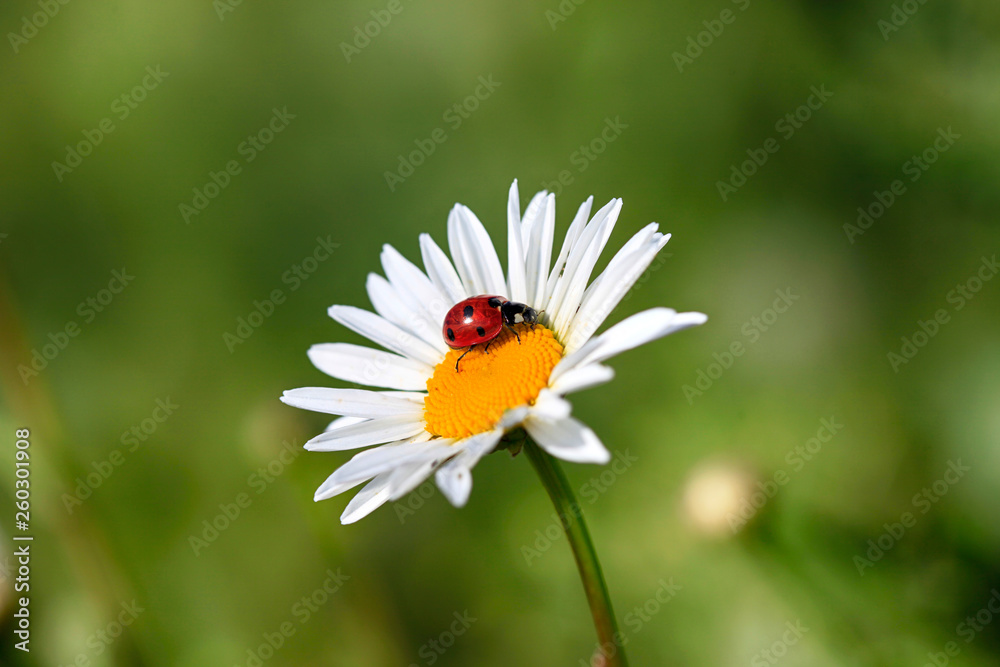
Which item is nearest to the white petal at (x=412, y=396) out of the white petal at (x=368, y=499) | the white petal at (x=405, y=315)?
the white petal at (x=405, y=315)

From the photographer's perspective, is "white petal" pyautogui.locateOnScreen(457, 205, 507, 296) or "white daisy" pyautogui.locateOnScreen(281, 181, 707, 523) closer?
"white daisy" pyautogui.locateOnScreen(281, 181, 707, 523)

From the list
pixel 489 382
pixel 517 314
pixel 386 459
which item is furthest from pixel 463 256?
pixel 386 459

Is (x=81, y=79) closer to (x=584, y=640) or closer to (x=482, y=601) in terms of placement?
(x=482, y=601)

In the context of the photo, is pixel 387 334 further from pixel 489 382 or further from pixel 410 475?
pixel 410 475

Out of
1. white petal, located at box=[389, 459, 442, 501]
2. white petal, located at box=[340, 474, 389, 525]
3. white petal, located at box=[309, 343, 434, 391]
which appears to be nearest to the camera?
white petal, located at box=[389, 459, 442, 501]

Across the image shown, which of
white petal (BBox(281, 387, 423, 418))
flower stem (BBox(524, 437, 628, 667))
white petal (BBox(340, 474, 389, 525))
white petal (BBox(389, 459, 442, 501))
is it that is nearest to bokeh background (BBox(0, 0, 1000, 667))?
white petal (BBox(281, 387, 423, 418))

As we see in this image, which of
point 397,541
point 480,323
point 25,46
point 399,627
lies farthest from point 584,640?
point 25,46

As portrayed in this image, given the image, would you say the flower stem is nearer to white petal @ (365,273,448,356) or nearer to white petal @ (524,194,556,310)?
white petal @ (524,194,556,310)
